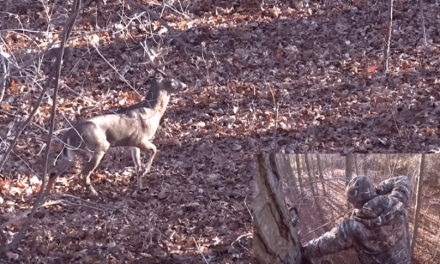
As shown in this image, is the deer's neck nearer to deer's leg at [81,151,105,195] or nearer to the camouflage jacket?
deer's leg at [81,151,105,195]

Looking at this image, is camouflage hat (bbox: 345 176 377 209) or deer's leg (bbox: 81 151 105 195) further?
deer's leg (bbox: 81 151 105 195)

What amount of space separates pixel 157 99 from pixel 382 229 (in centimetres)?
392

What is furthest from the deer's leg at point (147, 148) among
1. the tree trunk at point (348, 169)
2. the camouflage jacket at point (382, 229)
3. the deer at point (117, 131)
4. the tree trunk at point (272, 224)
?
the camouflage jacket at point (382, 229)

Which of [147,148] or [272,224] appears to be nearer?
[272,224]

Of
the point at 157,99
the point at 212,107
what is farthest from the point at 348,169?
the point at 212,107

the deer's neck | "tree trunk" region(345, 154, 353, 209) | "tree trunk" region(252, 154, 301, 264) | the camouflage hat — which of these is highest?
"tree trunk" region(345, 154, 353, 209)

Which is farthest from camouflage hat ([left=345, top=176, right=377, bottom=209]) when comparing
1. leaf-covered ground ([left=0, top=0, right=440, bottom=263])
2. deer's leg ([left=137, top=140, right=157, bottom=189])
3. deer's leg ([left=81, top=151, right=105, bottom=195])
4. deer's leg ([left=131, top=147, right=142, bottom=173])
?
deer's leg ([left=131, top=147, right=142, bottom=173])

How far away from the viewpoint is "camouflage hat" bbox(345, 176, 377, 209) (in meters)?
3.84

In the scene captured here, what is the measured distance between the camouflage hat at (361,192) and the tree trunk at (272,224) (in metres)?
0.41

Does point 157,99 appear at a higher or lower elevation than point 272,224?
lower

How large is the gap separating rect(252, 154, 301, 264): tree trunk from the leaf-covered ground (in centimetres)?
152

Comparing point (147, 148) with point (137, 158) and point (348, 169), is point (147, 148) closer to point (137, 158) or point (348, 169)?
point (137, 158)

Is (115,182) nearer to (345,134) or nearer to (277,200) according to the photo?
(345,134)

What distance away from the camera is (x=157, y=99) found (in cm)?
725
